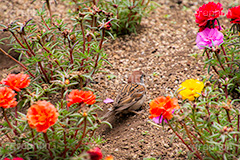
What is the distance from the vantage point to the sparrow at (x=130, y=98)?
340 cm

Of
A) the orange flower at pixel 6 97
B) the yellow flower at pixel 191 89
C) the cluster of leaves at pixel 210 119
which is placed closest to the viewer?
the orange flower at pixel 6 97

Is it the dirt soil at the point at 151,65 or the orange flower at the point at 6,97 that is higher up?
the orange flower at the point at 6,97

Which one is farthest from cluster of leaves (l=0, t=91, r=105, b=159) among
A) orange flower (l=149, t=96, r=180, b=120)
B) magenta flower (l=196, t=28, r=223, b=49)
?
magenta flower (l=196, t=28, r=223, b=49)

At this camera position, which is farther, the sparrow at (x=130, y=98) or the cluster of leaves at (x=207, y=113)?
the sparrow at (x=130, y=98)

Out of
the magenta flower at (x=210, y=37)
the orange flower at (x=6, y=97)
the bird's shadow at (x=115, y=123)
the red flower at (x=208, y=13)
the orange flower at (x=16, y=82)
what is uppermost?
the red flower at (x=208, y=13)

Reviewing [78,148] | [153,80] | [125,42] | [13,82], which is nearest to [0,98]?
[13,82]

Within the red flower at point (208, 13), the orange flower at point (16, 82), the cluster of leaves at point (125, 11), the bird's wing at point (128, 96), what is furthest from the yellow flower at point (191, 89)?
the cluster of leaves at point (125, 11)

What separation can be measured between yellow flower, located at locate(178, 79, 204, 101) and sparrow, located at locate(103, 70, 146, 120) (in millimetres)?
1112

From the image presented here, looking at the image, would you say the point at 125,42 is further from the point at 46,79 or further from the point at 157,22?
the point at 46,79

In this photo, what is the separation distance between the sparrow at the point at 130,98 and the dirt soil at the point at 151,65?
0.45ft

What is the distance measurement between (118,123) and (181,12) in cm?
311

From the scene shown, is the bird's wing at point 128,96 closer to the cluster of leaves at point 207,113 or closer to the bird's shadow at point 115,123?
the bird's shadow at point 115,123

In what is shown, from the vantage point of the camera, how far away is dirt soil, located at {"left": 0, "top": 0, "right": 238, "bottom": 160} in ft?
10.0

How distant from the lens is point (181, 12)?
17.8ft
